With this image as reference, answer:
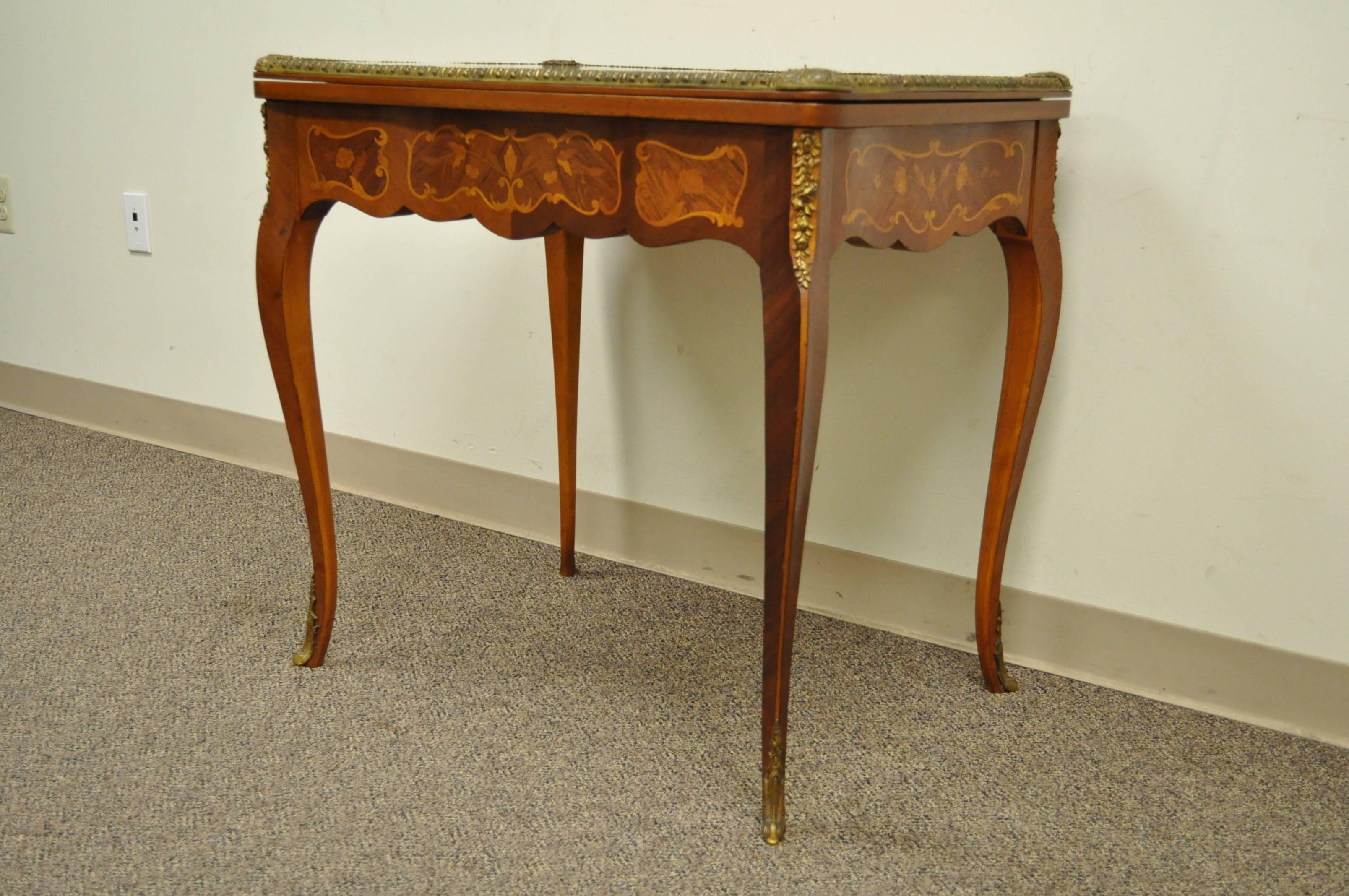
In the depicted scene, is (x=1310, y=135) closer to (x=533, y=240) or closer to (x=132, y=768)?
(x=533, y=240)

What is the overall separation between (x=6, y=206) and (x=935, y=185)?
1891mm

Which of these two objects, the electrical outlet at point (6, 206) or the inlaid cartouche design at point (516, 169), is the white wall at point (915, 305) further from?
the inlaid cartouche design at point (516, 169)

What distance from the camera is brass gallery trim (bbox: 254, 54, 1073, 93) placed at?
0.84 m

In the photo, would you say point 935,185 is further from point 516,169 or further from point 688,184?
point 516,169

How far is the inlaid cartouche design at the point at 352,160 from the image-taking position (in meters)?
1.08

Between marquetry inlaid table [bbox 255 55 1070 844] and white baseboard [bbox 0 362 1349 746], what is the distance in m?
0.14

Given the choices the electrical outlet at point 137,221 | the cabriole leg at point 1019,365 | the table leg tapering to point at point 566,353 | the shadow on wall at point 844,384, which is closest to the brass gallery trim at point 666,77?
the cabriole leg at point 1019,365

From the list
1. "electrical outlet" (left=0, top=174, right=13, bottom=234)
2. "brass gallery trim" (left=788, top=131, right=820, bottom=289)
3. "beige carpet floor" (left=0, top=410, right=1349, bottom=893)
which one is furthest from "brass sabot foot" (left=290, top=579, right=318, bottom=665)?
"electrical outlet" (left=0, top=174, right=13, bottom=234)

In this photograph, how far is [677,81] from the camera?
0.88 m

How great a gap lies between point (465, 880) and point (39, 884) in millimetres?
340

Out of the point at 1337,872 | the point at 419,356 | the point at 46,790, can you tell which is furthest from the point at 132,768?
the point at 1337,872

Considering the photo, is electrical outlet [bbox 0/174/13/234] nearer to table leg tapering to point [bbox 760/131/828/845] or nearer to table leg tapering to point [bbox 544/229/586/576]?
table leg tapering to point [bbox 544/229/586/576]

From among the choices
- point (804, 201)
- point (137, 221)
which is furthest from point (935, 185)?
point (137, 221)

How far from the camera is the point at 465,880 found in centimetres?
94
